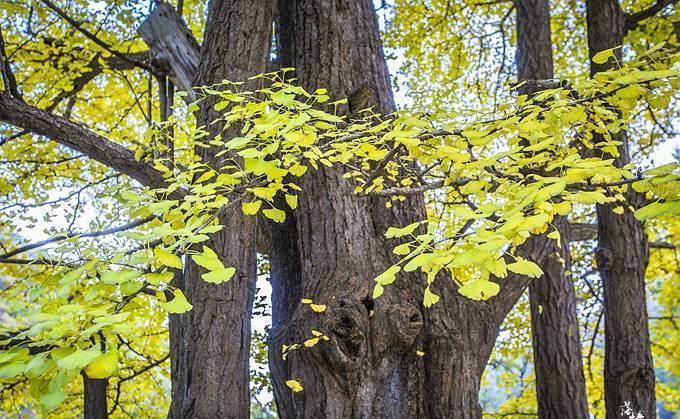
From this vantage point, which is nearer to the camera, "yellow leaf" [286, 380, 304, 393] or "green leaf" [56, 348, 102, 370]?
"green leaf" [56, 348, 102, 370]

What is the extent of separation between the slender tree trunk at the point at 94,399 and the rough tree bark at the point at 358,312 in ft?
7.10

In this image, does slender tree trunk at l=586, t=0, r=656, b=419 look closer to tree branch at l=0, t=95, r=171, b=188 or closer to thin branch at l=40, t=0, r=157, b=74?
tree branch at l=0, t=95, r=171, b=188

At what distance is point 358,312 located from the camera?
265cm

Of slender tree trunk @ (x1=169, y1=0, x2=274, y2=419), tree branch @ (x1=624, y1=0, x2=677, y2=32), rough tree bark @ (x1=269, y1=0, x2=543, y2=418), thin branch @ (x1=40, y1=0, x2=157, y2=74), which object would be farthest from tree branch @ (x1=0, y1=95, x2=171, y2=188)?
tree branch @ (x1=624, y1=0, x2=677, y2=32)

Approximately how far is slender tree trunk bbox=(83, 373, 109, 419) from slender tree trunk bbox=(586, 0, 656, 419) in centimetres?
405

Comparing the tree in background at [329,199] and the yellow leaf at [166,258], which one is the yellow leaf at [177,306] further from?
the tree in background at [329,199]

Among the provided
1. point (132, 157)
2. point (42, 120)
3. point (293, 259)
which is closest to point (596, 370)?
point (293, 259)

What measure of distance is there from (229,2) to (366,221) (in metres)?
1.53

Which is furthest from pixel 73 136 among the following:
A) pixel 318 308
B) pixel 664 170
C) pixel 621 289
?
pixel 621 289

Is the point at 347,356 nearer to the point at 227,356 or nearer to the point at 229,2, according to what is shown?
the point at 227,356

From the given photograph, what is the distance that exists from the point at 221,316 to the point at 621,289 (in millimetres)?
3318

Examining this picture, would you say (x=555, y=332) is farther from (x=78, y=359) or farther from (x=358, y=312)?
(x=78, y=359)

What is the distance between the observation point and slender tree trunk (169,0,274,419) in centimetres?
269

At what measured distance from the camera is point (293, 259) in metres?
3.35
